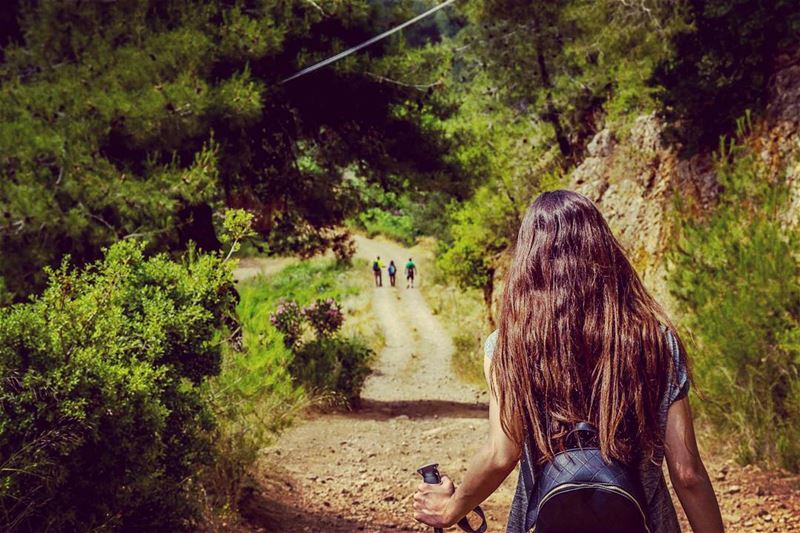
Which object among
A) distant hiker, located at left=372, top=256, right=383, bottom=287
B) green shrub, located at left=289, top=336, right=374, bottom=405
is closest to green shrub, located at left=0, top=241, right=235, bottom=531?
green shrub, located at left=289, top=336, right=374, bottom=405

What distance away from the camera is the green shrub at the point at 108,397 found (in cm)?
346

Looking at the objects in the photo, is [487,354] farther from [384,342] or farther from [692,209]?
[384,342]

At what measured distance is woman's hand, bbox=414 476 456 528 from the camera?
2158 mm

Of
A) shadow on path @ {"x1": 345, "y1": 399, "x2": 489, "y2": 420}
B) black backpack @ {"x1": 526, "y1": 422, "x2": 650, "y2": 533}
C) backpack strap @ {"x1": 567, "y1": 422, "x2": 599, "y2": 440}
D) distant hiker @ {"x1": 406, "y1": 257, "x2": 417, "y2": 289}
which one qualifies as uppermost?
backpack strap @ {"x1": 567, "y1": 422, "x2": 599, "y2": 440}

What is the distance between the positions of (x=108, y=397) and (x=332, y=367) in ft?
28.2

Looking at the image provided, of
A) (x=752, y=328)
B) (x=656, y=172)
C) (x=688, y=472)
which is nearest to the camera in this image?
(x=688, y=472)

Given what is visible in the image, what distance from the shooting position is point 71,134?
8.94 meters

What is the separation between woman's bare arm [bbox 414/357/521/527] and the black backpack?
14cm

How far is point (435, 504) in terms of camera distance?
7.16 ft

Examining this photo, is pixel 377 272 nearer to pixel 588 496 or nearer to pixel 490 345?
pixel 490 345

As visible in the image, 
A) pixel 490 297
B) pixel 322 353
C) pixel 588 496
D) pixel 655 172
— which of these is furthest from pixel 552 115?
pixel 588 496

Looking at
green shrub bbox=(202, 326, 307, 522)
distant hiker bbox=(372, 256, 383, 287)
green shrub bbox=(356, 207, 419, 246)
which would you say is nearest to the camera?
green shrub bbox=(202, 326, 307, 522)

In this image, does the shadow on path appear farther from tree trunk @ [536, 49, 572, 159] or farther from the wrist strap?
the wrist strap

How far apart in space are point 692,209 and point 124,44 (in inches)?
266
